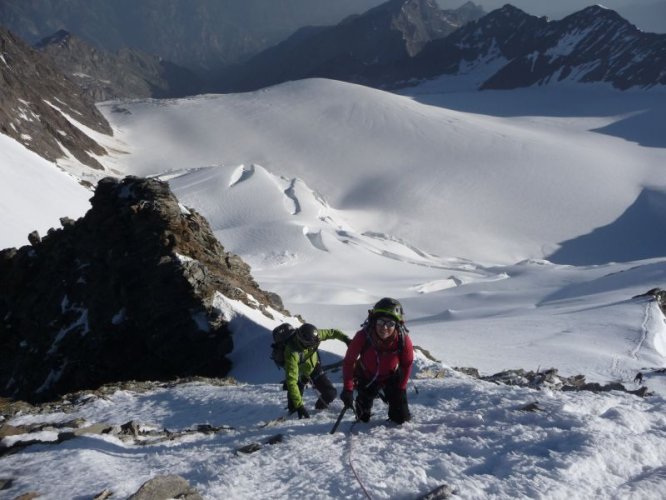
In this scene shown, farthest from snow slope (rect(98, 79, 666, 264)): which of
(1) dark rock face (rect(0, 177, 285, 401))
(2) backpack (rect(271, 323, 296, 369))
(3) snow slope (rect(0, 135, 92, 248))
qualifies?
(2) backpack (rect(271, 323, 296, 369))

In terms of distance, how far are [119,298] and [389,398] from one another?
31.6 ft

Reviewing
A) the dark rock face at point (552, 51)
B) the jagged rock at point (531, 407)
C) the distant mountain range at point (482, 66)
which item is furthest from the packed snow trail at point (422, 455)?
the dark rock face at point (552, 51)

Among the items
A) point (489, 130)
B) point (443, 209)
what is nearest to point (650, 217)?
point (443, 209)

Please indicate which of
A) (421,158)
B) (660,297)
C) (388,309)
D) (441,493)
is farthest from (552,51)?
(441,493)

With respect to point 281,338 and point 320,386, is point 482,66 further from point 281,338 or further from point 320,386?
point 281,338

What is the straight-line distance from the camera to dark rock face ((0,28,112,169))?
201ft

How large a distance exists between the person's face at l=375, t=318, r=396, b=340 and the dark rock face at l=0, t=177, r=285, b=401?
7.01m

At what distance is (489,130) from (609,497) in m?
84.1

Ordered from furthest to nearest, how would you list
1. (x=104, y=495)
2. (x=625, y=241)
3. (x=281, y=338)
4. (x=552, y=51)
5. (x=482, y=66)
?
(x=482, y=66) → (x=552, y=51) → (x=625, y=241) → (x=281, y=338) → (x=104, y=495)

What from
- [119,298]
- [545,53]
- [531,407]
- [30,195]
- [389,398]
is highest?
[545,53]

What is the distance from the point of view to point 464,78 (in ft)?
570

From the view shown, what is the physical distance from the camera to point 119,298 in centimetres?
1373

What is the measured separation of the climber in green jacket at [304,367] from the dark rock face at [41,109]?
47.4 metres

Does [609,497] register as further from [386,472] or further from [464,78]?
[464,78]
